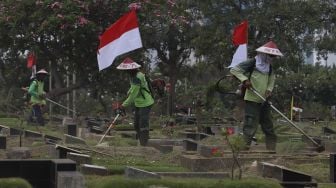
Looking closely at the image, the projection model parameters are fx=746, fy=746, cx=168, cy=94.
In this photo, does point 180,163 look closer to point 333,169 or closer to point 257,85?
point 257,85

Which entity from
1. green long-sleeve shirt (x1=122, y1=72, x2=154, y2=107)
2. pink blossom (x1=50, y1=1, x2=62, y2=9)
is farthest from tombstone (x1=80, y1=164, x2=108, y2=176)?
A: pink blossom (x1=50, y1=1, x2=62, y2=9)

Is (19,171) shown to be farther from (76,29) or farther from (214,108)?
(214,108)

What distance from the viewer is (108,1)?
79.4ft

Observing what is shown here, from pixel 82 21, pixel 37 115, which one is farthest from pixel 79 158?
pixel 82 21

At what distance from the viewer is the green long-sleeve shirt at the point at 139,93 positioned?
1342 centimetres

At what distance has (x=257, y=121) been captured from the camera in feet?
36.1

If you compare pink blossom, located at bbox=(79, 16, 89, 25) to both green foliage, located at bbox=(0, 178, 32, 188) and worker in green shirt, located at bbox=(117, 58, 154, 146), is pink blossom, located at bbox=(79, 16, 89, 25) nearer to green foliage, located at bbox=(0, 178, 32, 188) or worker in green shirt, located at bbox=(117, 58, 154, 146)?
worker in green shirt, located at bbox=(117, 58, 154, 146)

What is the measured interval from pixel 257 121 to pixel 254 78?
641mm

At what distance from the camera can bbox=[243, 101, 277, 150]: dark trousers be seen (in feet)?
35.7

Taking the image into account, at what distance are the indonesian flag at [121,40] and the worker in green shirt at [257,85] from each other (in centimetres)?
207

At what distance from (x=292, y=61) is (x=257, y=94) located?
570 inches

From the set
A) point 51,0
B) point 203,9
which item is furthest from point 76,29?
point 203,9

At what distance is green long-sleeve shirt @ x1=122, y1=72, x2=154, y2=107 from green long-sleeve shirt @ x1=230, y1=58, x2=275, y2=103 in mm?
2890

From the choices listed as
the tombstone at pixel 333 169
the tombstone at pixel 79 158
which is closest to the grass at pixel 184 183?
the tombstone at pixel 333 169
